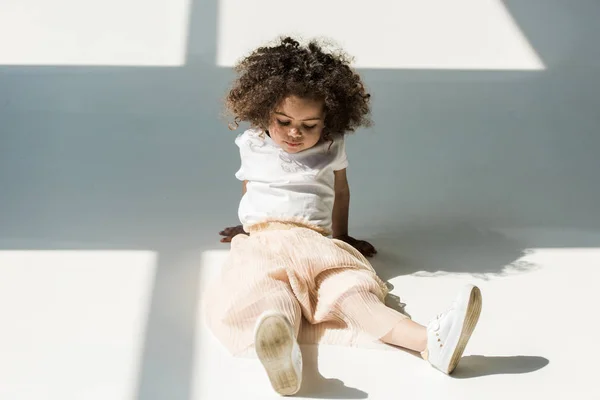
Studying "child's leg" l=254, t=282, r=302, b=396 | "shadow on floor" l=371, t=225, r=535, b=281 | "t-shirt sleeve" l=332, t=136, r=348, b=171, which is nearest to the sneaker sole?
"child's leg" l=254, t=282, r=302, b=396

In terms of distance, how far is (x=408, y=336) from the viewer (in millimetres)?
2080

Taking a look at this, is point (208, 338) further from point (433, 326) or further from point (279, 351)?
point (433, 326)

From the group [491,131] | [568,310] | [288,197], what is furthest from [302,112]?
[491,131]

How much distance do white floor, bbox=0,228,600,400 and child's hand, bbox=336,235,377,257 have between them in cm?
3

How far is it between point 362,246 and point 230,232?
340 mm

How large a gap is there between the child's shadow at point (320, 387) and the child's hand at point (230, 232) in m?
0.60

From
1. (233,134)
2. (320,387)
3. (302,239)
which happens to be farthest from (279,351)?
(233,134)

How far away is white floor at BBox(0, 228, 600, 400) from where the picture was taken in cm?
199

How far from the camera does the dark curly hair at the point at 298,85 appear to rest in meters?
2.29

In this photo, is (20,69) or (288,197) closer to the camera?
(288,197)

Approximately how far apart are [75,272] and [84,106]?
1090 millimetres

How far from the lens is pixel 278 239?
2260 mm

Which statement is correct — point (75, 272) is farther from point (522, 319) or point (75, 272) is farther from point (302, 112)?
point (522, 319)

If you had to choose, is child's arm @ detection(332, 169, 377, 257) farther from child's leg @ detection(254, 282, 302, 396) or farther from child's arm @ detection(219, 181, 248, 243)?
child's leg @ detection(254, 282, 302, 396)
